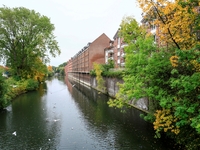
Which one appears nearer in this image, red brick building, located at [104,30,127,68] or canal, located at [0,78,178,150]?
canal, located at [0,78,178,150]

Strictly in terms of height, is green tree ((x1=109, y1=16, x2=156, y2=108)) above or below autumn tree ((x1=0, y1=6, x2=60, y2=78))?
below

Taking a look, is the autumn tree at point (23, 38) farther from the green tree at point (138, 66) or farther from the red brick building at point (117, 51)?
the green tree at point (138, 66)

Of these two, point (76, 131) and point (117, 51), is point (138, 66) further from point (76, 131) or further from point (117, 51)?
point (117, 51)

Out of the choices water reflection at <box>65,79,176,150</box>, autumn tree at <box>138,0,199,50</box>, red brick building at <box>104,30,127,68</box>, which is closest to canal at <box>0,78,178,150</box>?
water reflection at <box>65,79,176,150</box>

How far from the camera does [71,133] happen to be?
1573 centimetres

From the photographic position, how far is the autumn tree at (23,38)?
37125 mm

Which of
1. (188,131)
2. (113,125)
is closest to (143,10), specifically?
(188,131)

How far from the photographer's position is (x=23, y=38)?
3894cm

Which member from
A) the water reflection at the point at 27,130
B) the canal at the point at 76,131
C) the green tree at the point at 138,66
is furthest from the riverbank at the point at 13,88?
the green tree at the point at 138,66

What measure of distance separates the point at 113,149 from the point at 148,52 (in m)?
6.90

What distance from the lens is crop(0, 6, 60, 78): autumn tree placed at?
3712cm

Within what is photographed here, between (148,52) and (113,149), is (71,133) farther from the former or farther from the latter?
(148,52)

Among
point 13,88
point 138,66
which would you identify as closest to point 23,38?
point 13,88

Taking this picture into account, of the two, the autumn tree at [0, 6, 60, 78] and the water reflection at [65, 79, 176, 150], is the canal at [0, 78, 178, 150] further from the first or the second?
the autumn tree at [0, 6, 60, 78]
